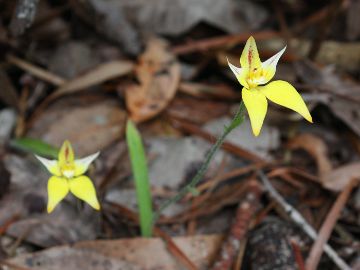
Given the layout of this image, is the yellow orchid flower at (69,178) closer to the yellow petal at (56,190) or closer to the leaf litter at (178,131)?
the yellow petal at (56,190)

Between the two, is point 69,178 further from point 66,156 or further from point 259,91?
point 259,91

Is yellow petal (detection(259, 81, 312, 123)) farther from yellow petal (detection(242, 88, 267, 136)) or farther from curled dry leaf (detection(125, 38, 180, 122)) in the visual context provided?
curled dry leaf (detection(125, 38, 180, 122))

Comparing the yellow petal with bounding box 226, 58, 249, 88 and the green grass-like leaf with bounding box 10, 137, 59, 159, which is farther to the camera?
the green grass-like leaf with bounding box 10, 137, 59, 159

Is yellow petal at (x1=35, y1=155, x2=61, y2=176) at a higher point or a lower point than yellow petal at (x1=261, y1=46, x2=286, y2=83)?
lower

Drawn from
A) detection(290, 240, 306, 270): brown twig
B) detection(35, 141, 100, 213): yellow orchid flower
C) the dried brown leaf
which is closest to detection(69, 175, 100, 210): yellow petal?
detection(35, 141, 100, 213): yellow orchid flower

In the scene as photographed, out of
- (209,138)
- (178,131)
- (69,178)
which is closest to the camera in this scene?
(69,178)

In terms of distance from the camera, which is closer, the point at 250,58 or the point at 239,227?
the point at 250,58

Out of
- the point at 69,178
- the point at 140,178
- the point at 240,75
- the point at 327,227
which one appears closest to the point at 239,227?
the point at 327,227
